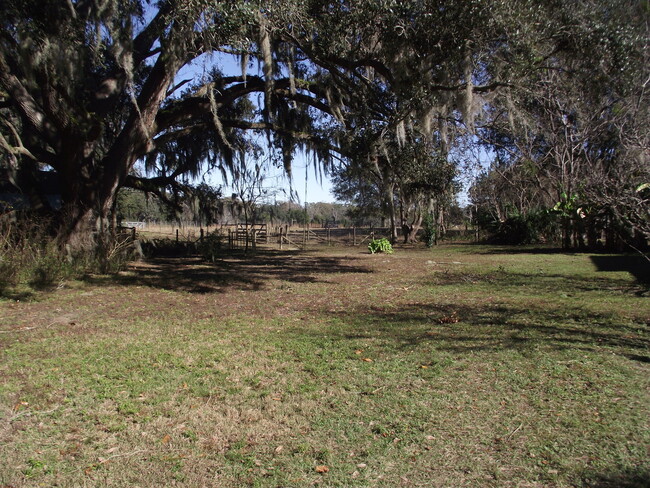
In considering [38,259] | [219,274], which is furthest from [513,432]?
[219,274]

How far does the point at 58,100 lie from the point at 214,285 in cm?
475

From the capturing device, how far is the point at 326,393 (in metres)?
3.67

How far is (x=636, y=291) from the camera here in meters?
7.89

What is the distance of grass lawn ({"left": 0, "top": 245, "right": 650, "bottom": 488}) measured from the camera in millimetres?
2617

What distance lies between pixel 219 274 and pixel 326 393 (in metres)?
7.88

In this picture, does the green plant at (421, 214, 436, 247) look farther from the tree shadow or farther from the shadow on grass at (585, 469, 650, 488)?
the shadow on grass at (585, 469, 650, 488)

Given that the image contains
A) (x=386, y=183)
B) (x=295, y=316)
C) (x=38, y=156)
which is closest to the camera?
(x=295, y=316)

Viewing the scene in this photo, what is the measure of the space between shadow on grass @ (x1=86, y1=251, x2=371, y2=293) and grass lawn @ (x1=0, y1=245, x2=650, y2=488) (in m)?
1.88

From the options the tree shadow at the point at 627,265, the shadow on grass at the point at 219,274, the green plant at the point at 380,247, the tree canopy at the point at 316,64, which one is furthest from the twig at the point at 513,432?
the green plant at the point at 380,247

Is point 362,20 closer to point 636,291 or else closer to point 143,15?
point 143,15

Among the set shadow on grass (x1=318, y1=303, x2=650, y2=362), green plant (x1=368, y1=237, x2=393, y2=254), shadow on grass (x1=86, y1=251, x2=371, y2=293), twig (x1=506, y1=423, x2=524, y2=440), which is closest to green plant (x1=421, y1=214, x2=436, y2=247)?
green plant (x1=368, y1=237, x2=393, y2=254)

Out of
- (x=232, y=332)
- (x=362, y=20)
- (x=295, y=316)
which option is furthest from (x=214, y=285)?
(x=362, y=20)

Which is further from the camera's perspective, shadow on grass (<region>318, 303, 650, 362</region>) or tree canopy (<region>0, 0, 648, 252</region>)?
tree canopy (<region>0, 0, 648, 252</region>)

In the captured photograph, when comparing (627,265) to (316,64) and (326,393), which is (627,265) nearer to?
(316,64)
